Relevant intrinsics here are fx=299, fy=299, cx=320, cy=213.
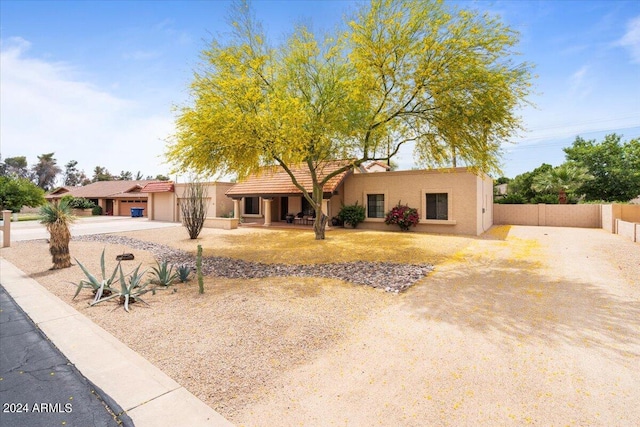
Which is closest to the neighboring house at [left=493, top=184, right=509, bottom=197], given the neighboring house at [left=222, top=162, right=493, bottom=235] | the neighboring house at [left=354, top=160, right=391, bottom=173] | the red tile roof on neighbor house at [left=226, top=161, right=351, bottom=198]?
the neighboring house at [left=354, top=160, right=391, bottom=173]

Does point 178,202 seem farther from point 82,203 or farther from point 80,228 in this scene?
point 82,203

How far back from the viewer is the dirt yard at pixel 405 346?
333 centimetres

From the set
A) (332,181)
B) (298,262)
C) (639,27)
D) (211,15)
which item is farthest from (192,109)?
(639,27)

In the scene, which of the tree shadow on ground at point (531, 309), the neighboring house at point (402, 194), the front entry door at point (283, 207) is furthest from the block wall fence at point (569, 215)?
the front entry door at point (283, 207)

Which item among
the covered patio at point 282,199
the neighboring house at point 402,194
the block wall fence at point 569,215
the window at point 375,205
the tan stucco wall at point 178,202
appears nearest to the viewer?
the neighboring house at point 402,194

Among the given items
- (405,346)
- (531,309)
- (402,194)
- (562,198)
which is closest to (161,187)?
(402,194)

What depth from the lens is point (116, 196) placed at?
1668 inches

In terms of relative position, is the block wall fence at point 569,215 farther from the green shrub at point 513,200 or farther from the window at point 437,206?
the window at point 437,206

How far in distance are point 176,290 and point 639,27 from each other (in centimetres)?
1884

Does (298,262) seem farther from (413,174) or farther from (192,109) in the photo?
(413,174)

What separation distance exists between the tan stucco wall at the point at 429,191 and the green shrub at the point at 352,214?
1.70 feet

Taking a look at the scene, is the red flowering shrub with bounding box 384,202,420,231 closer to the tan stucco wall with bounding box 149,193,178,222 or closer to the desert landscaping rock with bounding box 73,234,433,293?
the desert landscaping rock with bounding box 73,234,433,293

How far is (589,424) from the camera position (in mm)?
3043

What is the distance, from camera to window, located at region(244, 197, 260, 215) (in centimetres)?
2692
